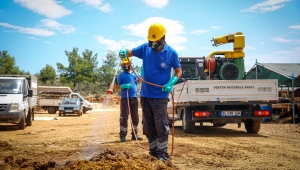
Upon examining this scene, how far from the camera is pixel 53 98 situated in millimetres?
32000

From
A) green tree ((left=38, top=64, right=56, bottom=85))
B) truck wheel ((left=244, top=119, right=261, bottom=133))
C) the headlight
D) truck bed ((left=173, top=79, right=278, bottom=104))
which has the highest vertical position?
green tree ((left=38, top=64, right=56, bottom=85))

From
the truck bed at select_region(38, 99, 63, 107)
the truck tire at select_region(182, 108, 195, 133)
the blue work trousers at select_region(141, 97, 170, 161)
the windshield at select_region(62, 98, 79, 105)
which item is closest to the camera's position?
the blue work trousers at select_region(141, 97, 170, 161)

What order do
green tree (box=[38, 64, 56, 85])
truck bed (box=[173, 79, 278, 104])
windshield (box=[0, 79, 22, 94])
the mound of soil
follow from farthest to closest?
1. green tree (box=[38, 64, 56, 85])
2. windshield (box=[0, 79, 22, 94])
3. truck bed (box=[173, 79, 278, 104])
4. the mound of soil

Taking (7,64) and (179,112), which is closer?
(179,112)

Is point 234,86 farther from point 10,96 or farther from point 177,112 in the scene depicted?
point 10,96

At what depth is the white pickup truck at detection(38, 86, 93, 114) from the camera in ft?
99.1

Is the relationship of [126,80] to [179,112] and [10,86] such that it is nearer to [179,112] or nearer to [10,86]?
[179,112]

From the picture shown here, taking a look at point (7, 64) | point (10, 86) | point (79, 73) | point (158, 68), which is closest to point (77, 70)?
point (79, 73)

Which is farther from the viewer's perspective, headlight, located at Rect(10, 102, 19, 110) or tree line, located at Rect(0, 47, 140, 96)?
tree line, located at Rect(0, 47, 140, 96)

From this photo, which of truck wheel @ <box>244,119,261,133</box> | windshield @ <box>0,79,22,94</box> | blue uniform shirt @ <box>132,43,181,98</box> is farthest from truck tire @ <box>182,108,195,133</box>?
windshield @ <box>0,79,22,94</box>

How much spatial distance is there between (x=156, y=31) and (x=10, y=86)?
9.96 metres

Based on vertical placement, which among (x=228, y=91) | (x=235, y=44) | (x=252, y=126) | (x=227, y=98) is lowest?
(x=252, y=126)

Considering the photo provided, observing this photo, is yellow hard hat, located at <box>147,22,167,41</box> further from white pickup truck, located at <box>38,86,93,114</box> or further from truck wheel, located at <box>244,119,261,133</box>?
white pickup truck, located at <box>38,86,93,114</box>

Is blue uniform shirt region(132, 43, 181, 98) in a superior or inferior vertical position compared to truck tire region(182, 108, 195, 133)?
superior
